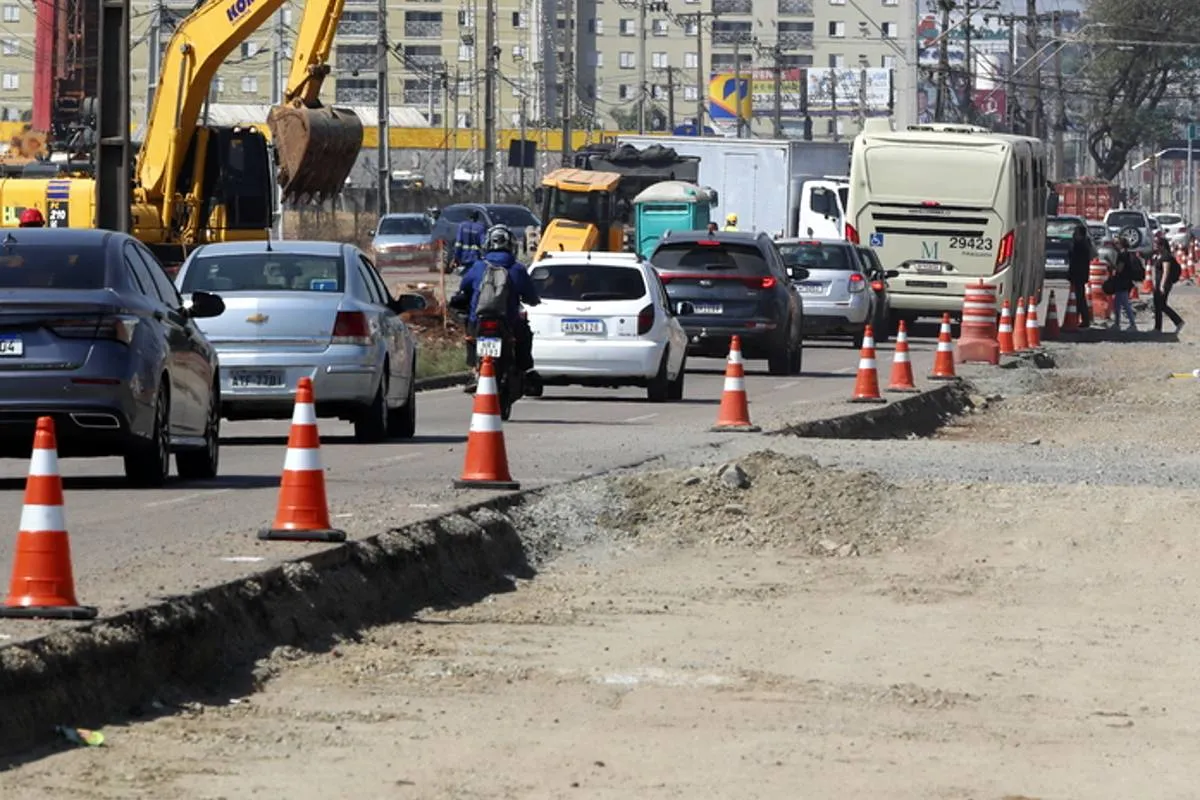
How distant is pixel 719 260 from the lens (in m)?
33.0

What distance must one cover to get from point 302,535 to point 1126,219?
79.1 meters

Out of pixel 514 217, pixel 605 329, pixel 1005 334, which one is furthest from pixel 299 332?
pixel 514 217

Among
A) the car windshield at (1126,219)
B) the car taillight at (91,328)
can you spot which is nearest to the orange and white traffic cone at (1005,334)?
the car taillight at (91,328)

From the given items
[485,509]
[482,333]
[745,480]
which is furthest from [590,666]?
[482,333]

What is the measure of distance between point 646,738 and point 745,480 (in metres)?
7.94

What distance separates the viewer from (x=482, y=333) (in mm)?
22734

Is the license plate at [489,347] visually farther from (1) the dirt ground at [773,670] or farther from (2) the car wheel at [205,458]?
(2) the car wheel at [205,458]

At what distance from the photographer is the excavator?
1403 inches

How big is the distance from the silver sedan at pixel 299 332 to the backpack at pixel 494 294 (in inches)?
56.1

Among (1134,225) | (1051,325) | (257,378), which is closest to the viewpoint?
(257,378)

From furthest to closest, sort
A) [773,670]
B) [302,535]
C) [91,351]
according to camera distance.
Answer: [91,351] < [302,535] < [773,670]

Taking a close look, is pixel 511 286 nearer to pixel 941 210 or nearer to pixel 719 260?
pixel 719 260

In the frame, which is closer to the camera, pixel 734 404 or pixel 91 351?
pixel 91 351

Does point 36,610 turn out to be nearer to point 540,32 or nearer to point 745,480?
point 745,480
